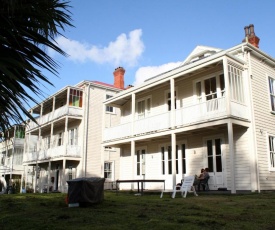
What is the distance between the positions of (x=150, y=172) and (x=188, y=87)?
19.8ft

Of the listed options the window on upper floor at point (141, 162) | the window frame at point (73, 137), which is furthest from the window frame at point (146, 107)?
the window frame at point (73, 137)

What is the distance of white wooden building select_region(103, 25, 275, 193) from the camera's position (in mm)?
14450

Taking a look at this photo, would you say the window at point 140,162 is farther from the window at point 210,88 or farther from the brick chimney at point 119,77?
the brick chimney at point 119,77

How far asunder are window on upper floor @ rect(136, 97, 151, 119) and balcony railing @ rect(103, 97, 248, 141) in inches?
68.0

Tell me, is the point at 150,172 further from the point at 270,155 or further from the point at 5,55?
Answer: the point at 5,55

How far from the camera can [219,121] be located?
14070 mm

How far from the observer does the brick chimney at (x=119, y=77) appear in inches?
1263

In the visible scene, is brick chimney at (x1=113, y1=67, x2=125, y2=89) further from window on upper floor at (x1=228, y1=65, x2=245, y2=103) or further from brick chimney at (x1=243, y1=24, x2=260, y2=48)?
window on upper floor at (x1=228, y1=65, x2=245, y2=103)

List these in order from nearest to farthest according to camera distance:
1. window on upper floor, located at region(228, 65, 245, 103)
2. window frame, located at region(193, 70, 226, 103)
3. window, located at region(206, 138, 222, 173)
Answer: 1. window on upper floor, located at region(228, 65, 245, 103)
2. window, located at region(206, 138, 222, 173)
3. window frame, located at region(193, 70, 226, 103)

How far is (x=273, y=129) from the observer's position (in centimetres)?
1634

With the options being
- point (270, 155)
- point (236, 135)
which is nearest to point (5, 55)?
point (236, 135)

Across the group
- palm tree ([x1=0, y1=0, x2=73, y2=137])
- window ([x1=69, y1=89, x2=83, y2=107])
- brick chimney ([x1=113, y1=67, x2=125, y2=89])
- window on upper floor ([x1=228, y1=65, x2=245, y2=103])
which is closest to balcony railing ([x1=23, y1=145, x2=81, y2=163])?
window ([x1=69, y1=89, x2=83, y2=107])

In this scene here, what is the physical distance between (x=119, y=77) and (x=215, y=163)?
18.3m

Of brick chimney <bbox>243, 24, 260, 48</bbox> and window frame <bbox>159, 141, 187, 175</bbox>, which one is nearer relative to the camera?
window frame <bbox>159, 141, 187, 175</bbox>
